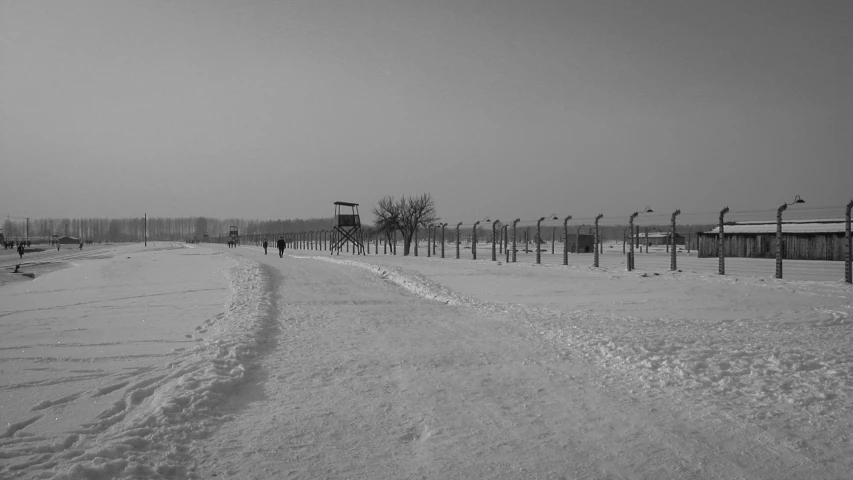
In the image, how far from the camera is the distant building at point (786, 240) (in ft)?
101

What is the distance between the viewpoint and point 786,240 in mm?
33125

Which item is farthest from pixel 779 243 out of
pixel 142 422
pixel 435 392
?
pixel 142 422

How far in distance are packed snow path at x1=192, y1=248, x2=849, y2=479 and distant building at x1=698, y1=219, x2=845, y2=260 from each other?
3001 cm

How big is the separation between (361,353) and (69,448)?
12.8 feet

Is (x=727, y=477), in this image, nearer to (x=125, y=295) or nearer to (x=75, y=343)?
(x=75, y=343)

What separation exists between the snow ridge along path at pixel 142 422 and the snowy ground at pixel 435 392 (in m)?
0.02

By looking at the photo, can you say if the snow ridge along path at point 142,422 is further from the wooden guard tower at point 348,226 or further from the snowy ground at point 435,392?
the wooden guard tower at point 348,226

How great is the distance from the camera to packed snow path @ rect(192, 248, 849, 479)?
3596 millimetres

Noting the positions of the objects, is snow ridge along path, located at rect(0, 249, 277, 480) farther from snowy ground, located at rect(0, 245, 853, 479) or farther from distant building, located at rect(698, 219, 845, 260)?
distant building, located at rect(698, 219, 845, 260)

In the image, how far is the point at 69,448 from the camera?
384 centimetres

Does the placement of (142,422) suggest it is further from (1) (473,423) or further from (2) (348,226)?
(2) (348,226)

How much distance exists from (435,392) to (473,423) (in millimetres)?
985

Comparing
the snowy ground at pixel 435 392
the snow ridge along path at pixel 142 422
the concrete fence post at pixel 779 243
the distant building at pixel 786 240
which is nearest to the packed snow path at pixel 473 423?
the snowy ground at pixel 435 392

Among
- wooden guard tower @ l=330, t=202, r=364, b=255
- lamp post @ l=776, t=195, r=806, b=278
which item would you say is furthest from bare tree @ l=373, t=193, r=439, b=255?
lamp post @ l=776, t=195, r=806, b=278
